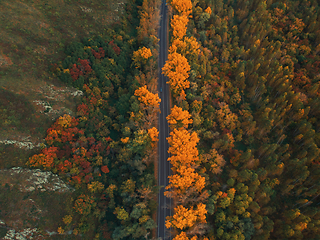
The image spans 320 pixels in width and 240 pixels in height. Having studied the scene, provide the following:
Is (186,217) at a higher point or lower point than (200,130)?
lower

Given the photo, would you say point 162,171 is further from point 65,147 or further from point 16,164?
point 16,164

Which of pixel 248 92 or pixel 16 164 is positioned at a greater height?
pixel 248 92

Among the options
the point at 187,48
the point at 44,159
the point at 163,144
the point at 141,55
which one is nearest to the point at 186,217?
the point at 163,144

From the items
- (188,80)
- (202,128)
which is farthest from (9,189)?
(188,80)

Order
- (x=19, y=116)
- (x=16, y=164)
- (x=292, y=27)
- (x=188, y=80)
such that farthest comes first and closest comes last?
(x=292, y=27)
(x=188, y=80)
(x=19, y=116)
(x=16, y=164)

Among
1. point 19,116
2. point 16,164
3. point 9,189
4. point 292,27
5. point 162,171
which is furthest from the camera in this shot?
point 292,27

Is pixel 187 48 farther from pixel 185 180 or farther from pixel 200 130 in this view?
pixel 185 180

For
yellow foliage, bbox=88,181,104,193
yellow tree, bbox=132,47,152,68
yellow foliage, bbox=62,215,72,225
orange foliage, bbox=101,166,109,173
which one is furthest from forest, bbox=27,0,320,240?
yellow foliage, bbox=62,215,72,225
